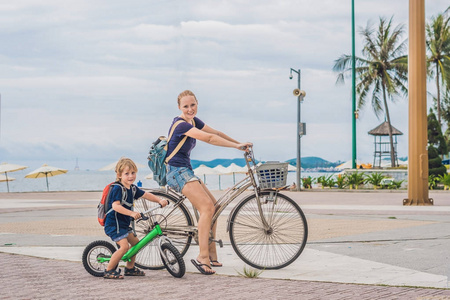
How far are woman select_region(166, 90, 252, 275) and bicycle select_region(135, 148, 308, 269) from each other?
143 mm

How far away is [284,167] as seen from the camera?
19.5ft

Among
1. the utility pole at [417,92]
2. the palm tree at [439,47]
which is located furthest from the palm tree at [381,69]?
the utility pole at [417,92]

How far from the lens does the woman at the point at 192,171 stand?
609cm

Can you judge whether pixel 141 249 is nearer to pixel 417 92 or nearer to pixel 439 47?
pixel 417 92

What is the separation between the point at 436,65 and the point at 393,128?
6406mm

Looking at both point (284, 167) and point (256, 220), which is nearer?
point (284, 167)

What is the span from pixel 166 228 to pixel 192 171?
65 centimetres

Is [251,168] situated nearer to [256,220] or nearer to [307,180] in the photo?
[256,220]

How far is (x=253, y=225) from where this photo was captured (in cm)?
631

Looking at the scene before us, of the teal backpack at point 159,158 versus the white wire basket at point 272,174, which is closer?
the white wire basket at point 272,174

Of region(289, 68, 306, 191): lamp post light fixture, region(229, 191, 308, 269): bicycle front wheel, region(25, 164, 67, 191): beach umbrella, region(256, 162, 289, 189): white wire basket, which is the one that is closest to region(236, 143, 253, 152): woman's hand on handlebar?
region(256, 162, 289, 189): white wire basket

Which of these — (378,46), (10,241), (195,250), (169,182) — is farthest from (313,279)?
(378,46)

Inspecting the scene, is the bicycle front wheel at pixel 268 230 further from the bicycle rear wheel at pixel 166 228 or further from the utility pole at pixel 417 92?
the utility pole at pixel 417 92

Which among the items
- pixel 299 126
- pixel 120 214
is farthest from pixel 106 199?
pixel 299 126
